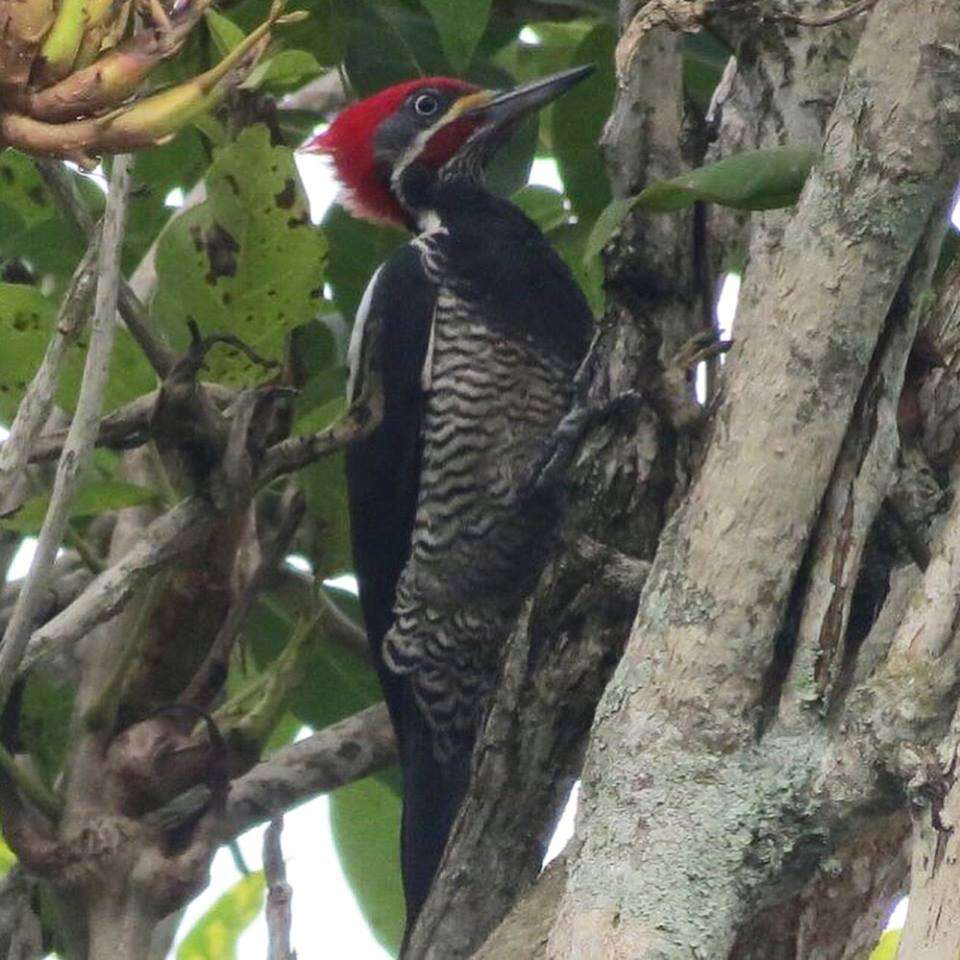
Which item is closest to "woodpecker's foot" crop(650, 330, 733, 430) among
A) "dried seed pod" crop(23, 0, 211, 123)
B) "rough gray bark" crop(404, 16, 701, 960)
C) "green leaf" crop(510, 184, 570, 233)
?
"rough gray bark" crop(404, 16, 701, 960)

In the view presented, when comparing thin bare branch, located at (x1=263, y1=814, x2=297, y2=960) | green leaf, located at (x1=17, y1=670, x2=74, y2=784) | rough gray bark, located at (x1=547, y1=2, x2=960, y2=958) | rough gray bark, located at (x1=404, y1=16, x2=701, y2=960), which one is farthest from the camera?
green leaf, located at (x1=17, y1=670, x2=74, y2=784)

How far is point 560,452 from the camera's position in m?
2.90

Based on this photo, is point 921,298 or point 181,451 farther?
point 181,451

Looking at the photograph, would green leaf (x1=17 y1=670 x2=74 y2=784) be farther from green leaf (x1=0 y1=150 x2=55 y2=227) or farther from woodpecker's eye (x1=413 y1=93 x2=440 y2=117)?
woodpecker's eye (x1=413 y1=93 x2=440 y2=117)

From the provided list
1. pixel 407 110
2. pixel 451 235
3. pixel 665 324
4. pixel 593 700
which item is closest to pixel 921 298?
pixel 665 324

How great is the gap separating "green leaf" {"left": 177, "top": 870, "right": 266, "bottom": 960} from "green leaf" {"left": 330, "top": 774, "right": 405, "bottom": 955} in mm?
479

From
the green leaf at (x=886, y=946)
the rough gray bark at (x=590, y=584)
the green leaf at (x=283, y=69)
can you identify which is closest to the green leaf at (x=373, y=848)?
A: the rough gray bark at (x=590, y=584)

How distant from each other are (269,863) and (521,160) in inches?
55.7

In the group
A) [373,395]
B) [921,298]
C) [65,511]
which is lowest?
[921,298]

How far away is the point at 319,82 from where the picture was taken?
3469 mm

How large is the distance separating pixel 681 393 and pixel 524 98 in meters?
1.30

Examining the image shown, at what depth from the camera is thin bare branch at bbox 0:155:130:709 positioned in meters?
1.71

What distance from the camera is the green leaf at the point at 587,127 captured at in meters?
2.58

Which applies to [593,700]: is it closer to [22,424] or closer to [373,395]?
[373,395]
